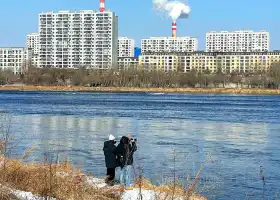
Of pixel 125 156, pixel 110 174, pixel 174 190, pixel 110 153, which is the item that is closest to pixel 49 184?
pixel 174 190

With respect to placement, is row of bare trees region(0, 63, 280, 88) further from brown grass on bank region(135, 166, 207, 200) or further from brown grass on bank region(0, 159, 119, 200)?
brown grass on bank region(0, 159, 119, 200)

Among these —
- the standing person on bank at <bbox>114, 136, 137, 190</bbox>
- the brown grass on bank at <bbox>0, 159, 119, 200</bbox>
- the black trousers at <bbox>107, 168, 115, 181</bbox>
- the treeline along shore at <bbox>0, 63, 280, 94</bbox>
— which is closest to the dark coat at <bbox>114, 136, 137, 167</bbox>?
the standing person on bank at <bbox>114, 136, 137, 190</bbox>

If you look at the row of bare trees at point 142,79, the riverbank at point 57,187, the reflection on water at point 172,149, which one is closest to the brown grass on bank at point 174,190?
the riverbank at point 57,187

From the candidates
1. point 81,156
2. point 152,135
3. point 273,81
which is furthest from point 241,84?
point 81,156

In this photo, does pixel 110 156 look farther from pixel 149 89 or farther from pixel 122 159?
pixel 149 89

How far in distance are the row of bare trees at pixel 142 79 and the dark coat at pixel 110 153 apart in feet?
456

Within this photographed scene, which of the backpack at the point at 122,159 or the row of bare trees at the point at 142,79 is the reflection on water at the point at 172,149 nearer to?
the backpack at the point at 122,159

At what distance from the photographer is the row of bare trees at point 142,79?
500 feet

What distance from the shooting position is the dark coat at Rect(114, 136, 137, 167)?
11531 mm

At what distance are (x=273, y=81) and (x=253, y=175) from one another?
137 m

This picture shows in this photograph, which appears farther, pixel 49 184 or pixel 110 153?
pixel 110 153

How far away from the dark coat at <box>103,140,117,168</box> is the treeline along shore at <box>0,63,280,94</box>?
134331 mm

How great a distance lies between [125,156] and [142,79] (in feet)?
466

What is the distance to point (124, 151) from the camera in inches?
465
